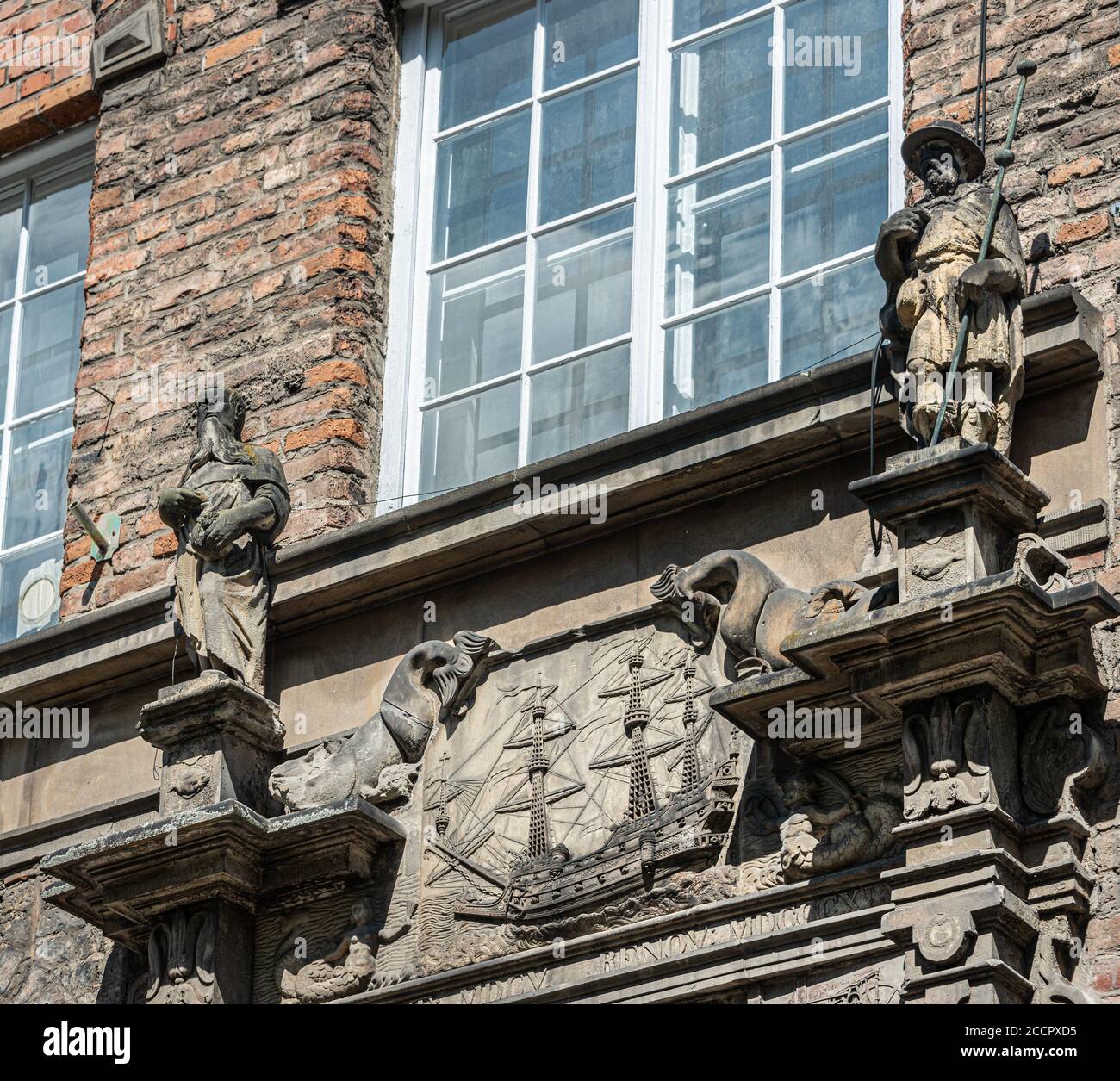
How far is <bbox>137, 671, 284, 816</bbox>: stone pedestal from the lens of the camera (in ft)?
28.7

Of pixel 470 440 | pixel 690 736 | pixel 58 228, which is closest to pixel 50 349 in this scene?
pixel 58 228

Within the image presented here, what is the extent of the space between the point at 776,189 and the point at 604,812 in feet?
7.58

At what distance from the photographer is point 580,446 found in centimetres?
905

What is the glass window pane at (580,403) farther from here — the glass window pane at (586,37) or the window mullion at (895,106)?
the glass window pane at (586,37)

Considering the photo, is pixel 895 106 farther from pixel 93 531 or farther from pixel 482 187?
pixel 93 531

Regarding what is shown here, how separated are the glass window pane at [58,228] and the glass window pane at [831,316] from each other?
3484 millimetres

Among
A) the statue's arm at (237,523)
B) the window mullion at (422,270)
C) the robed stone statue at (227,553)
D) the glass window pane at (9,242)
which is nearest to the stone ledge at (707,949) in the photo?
the robed stone statue at (227,553)

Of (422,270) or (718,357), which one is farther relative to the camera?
(422,270)

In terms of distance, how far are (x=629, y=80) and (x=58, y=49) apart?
2.84 m

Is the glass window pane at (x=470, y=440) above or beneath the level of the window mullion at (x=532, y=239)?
beneath

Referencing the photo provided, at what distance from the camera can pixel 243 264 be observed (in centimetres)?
1015

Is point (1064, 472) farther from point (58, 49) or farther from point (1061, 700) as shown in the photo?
point (58, 49)

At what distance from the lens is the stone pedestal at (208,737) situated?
876 centimetres
